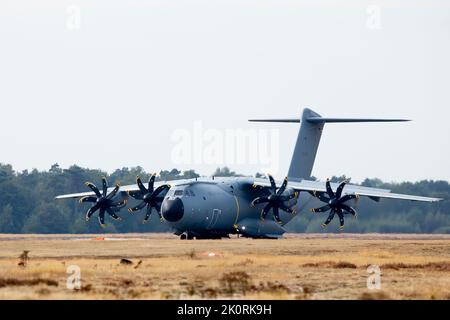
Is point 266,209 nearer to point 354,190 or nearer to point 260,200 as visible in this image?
point 260,200

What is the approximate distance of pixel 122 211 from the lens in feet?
315

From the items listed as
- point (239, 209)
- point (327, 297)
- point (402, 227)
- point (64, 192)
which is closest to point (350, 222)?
point (402, 227)

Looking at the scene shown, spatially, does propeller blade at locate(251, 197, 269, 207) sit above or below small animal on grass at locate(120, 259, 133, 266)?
above

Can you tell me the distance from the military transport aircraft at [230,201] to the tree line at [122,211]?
403 inches

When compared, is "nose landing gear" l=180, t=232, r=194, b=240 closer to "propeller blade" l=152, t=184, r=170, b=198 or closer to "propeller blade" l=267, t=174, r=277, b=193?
"propeller blade" l=152, t=184, r=170, b=198

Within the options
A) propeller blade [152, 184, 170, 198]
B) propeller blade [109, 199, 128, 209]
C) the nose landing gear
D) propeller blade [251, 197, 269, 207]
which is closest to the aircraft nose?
the nose landing gear

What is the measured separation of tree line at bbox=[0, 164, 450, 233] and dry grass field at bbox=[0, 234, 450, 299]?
89.6ft

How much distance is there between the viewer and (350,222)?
243 feet

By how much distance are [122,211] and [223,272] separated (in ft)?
219

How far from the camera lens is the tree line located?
72.4 meters

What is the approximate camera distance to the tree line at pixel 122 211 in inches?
2849

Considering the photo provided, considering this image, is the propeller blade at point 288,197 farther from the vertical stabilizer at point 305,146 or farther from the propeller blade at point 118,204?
the propeller blade at point 118,204

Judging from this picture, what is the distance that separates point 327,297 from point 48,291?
660 cm
